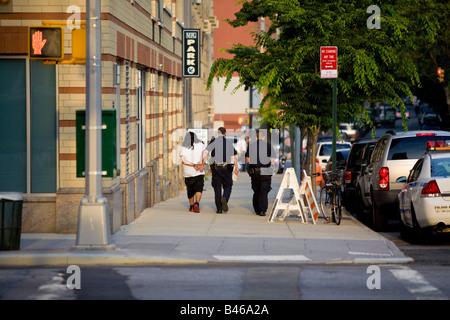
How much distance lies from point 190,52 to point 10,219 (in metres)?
19.6

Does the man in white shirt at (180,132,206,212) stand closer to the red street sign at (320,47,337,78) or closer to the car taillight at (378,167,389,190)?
the red street sign at (320,47,337,78)

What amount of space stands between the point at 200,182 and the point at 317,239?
553cm

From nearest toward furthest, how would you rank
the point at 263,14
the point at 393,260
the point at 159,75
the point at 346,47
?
the point at 393,260 < the point at 346,47 < the point at 263,14 < the point at 159,75

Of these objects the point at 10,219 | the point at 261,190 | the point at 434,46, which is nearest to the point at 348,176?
the point at 261,190

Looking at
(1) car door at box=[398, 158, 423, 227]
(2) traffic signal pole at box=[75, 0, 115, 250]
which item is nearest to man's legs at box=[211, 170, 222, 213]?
(1) car door at box=[398, 158, 423, 227]

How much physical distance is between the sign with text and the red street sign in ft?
46.3

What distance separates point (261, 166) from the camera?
62.2 ft

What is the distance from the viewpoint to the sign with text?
31.5 meters

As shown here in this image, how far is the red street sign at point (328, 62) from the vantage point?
17562 mm

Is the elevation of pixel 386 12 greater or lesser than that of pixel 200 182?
greater

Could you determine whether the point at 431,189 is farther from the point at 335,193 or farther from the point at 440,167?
the point at 335,193
